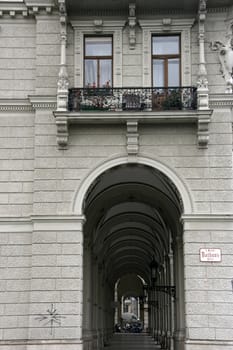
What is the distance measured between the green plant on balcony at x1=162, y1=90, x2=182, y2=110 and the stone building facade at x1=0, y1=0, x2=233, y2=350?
1.5 inches

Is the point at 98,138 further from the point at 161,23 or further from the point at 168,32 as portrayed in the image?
the point at 161,23

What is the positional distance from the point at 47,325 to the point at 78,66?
8431 mm

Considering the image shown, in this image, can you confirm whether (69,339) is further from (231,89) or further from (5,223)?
(231,89)

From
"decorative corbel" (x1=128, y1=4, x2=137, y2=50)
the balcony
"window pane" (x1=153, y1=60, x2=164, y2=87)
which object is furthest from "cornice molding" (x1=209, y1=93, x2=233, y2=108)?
"decorative corbel" (x1=128, y1=4, x2=137, y2=50)

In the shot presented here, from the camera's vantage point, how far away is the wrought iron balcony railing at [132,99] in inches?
765

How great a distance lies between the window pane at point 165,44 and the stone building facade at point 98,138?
34 millimetres

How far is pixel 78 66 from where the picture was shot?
20203 mm

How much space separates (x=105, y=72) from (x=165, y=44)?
224 centimetres

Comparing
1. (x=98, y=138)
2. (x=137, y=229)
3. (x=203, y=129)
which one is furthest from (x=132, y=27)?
(x=137, y=229)

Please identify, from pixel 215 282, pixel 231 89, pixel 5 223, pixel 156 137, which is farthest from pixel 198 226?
pixel 5 223

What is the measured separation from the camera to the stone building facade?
18328 millimetres

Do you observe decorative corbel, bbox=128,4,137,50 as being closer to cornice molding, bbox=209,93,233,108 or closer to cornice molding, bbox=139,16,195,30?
cornice molding, bbox=139,16,195,30

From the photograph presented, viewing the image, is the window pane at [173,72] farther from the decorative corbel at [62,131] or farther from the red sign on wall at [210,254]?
the red sign on wall at [210,254]

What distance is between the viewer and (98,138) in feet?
64.2
